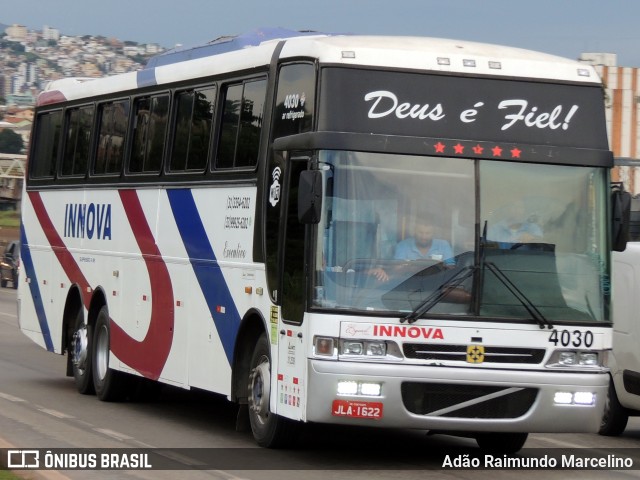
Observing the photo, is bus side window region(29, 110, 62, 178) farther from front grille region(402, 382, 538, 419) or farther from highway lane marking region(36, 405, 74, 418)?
front grille region(402, 382, 538, 419)

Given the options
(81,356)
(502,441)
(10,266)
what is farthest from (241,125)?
(10,266)

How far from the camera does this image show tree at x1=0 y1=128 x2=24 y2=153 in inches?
6122

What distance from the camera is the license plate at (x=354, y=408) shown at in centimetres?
1130

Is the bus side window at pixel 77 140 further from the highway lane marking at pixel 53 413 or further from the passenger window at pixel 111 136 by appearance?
the highway lane marking at pixel 53 413

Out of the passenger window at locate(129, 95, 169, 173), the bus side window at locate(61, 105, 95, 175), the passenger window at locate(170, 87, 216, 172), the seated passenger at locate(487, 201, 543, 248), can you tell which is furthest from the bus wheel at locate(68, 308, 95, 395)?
the seated passenger at locate(487, 201, 543, 248)

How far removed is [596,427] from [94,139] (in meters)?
8.36

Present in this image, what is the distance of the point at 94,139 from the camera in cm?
1814

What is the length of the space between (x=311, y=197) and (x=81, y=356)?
7.64 meters

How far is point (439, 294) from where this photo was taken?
452 inches

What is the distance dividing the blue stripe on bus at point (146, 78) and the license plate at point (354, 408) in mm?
5992

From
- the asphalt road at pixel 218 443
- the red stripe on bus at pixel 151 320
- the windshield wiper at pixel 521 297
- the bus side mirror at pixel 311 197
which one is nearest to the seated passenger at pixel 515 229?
the windshield wiper at pixel 521 297

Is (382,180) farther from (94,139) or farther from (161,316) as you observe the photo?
(94,139)

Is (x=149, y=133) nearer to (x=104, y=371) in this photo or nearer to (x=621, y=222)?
(x=104, y=371)

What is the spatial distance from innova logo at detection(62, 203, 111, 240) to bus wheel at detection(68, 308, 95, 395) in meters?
1.02
